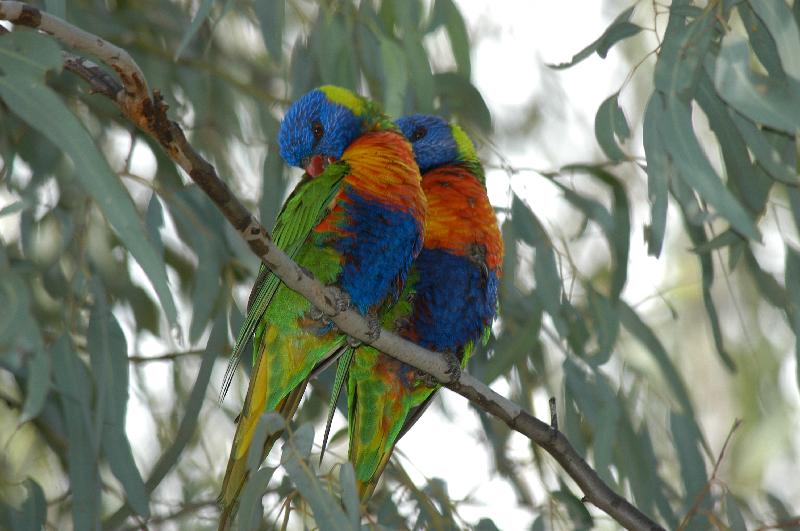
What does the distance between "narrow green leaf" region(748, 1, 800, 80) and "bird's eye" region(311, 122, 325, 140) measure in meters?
0.91

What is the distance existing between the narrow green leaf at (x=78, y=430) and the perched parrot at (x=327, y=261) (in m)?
0.27

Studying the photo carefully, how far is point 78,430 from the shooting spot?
1.76 meters

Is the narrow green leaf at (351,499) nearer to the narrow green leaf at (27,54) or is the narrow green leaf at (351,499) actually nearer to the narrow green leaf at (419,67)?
the narrow green leaf at (27,54)

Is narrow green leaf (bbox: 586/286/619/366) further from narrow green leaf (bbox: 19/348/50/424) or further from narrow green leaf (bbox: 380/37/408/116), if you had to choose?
narrow green leaf (bbox: 19/348/50/424)

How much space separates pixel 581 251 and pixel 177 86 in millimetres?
1635

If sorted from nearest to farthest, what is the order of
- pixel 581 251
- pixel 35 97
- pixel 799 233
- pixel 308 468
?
pixel 35 97 → pixel 308 468 → pixel 799 233 → pixel 581 251

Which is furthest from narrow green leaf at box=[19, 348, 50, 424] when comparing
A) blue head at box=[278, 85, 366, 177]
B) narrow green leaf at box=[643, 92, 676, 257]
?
narrow green leaf at box=[643, 92, 676, 257]

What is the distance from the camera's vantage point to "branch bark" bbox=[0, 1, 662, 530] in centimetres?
100

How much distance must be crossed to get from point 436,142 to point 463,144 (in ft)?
0.22

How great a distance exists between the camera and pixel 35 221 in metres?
2.00

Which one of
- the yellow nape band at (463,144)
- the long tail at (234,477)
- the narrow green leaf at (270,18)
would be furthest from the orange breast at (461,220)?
the long tail at (234,477)

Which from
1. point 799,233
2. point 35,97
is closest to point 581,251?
point 799,233

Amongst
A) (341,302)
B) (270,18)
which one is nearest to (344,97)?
(270,18)

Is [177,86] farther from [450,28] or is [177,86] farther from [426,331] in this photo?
[426,331]
